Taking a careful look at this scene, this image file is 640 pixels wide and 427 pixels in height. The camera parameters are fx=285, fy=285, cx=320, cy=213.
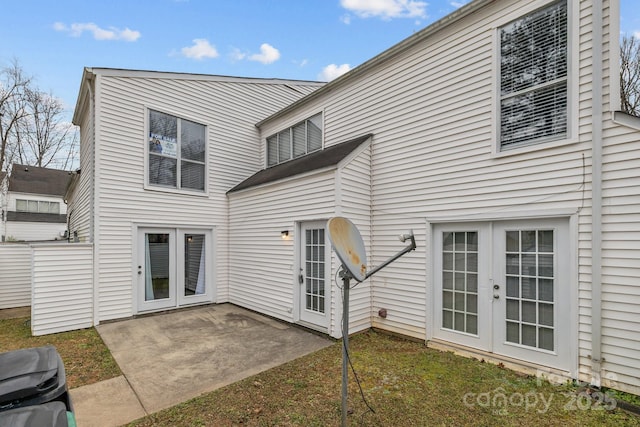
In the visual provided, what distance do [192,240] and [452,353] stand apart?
6.41 m

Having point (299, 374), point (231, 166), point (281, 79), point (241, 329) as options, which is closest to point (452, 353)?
point (299, 374)

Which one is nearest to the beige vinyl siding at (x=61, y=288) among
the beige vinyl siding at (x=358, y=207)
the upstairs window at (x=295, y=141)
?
the upstairs window at (x=295, y=141)

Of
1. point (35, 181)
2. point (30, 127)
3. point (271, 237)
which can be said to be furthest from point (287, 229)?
point (35, 181)

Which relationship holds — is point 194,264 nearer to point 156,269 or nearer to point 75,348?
point 156,269

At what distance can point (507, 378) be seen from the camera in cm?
→ 370

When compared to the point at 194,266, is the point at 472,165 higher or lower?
higher

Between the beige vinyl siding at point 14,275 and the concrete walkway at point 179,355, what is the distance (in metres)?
4.42

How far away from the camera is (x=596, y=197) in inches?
134

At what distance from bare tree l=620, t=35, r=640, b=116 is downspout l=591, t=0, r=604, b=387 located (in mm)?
8362

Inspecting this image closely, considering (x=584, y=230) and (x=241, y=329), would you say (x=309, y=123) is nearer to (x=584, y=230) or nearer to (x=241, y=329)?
(x=241, y=329)

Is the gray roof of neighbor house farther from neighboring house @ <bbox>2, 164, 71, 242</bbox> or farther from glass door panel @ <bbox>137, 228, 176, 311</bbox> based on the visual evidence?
glass door panel @ <bbox>137, 228, 176, 311</bbox>

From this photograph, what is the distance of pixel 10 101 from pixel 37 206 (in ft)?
28.8

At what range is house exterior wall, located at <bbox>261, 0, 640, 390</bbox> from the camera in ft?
10.9

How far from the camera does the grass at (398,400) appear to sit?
2865 mm
